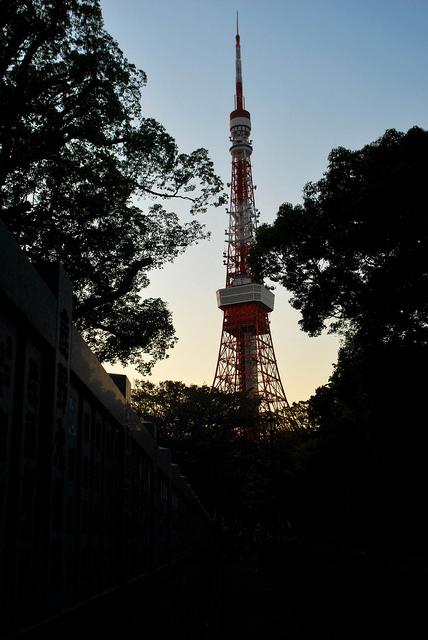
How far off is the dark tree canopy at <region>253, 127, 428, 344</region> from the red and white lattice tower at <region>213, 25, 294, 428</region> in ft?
141

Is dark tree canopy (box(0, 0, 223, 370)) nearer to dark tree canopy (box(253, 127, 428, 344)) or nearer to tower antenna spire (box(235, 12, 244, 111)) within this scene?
dark tree canopy (box(253, 127, 428, 344))

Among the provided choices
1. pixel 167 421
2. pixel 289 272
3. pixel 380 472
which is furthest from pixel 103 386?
pixel 167 421

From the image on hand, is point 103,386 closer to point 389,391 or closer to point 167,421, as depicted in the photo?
point 389,391

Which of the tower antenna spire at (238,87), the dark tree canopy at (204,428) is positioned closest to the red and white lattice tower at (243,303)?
the tower antenna spire at (238,87)

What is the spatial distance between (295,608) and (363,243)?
10475 mm

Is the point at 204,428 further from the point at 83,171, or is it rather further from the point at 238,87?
the point at 238,87

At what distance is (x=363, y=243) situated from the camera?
16656 millimetres

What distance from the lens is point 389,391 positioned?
576 inches

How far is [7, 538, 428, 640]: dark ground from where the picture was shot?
13.9ft

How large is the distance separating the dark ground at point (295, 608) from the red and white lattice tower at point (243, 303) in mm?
51677

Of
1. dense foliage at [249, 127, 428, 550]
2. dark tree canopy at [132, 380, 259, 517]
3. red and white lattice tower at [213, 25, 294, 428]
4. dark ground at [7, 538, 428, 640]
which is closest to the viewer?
dark ground at [7, 538, 428, 640]

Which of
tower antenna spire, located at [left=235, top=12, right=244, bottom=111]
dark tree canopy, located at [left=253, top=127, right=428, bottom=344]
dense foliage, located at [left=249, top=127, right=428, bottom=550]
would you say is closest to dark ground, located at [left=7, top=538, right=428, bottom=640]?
dense foliage, located at [left=249, top=127, right=428, bottom=550]

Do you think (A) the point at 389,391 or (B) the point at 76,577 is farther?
(A) the point at 389,391

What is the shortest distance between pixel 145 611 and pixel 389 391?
Result: 9.62 meters
